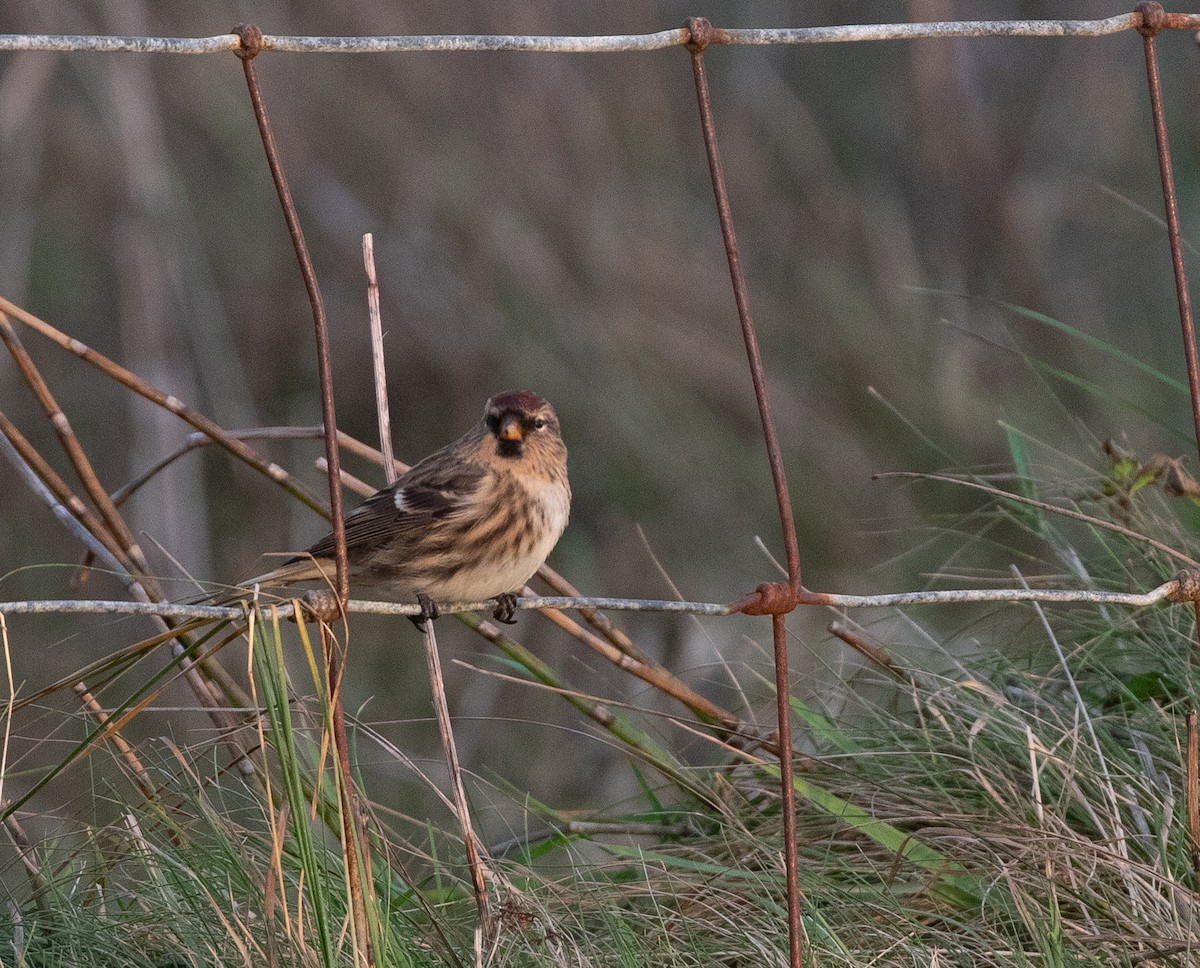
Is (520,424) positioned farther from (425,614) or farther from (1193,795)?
(1193,795)

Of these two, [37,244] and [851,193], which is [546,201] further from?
[37,244]

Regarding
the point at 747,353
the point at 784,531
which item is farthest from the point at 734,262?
the point at 784,531

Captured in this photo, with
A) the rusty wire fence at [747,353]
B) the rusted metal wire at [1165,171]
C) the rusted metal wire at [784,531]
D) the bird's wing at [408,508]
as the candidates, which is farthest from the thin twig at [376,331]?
the rusted metal wire at [1165,171]

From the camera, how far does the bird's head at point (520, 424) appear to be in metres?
3.09

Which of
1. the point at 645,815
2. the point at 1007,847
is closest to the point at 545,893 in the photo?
the point at 645,815

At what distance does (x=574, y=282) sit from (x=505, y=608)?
3.53 m

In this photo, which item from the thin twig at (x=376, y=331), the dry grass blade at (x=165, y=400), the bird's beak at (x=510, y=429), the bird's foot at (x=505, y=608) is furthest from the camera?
the bird's beak at (x=510, y=429)

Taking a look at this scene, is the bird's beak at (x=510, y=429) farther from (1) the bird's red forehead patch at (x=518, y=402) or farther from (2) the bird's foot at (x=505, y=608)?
(2) the bird's foot at (x=505, y=608)

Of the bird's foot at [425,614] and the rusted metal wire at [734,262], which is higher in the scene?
the rusted metal wire at [734,262]

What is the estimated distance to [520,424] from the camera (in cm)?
311

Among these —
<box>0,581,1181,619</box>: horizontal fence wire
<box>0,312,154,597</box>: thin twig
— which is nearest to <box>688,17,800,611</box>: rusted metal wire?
<box>0,581,1181,619</box>: horizontal fence wire

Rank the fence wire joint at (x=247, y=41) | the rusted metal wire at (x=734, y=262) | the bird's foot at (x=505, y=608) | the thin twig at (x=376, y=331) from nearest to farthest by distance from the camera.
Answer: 1. the fence wire joint at (x=247, y=41)
2. the rusted metal wire at (x=734, y=262)
3. the thin twig at (x=376, y=331)
4. the bird's foot at (x=505, y=608)

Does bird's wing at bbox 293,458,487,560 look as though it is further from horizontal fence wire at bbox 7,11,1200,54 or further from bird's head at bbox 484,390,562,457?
horizontal fence wire at bbox 7,11,1200,54

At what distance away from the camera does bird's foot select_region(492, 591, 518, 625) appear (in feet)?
8.47
